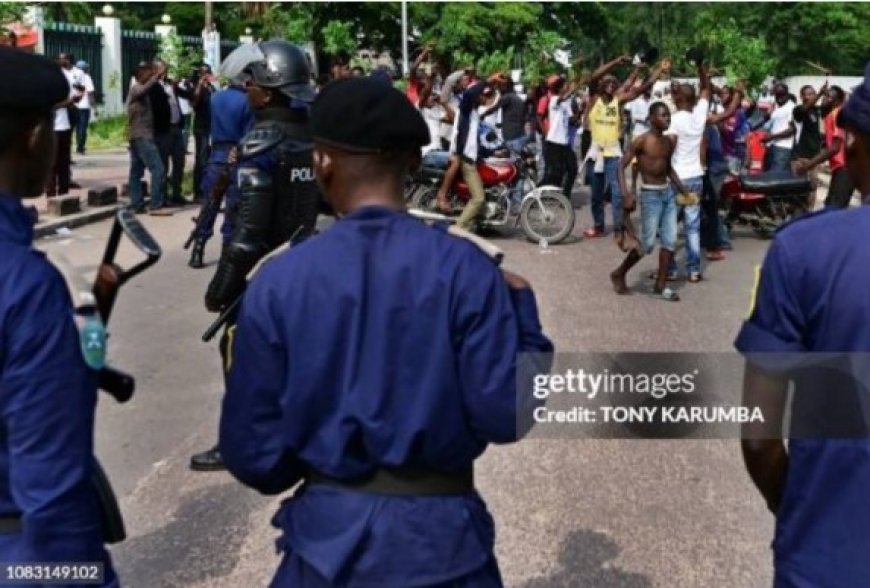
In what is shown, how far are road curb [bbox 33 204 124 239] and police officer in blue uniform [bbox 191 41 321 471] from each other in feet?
24.9

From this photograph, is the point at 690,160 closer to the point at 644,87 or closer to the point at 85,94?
the point at 644,87

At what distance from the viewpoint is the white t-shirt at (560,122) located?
605 inches

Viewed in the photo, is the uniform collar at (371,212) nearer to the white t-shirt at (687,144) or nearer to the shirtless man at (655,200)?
the shirtless man at (655,200)

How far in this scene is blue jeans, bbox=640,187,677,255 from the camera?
10250mm

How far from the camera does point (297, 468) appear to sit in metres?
2.38

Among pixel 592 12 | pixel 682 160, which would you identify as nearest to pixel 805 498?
pixel 682 160

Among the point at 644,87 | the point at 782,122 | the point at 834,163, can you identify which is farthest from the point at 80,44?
the point at 834,163

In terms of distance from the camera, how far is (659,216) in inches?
405

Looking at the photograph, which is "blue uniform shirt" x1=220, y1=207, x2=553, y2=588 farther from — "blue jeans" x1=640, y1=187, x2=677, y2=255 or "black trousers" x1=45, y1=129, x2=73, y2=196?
"black trousers" x1=45, y1=129, x2=73, y2=196

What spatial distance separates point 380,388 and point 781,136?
15536 millimetres

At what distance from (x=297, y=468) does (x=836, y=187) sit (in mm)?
9240

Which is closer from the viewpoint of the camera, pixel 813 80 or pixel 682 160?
pixel 682 160

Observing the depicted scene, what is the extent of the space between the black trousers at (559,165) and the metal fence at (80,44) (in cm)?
1509

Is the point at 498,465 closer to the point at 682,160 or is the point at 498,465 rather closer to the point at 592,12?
the point at 682,160
